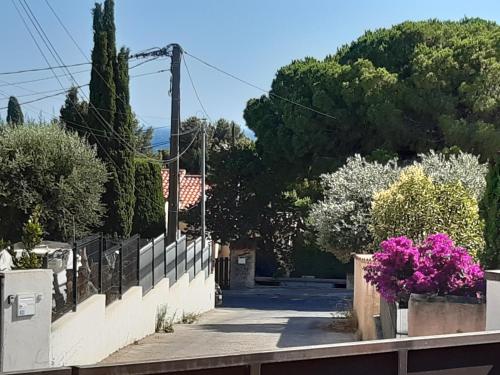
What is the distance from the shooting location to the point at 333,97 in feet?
99.4

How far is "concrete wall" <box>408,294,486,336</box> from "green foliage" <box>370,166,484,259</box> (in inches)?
213

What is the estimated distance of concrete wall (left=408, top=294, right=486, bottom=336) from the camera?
26.0ft

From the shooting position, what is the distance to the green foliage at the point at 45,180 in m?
16.2

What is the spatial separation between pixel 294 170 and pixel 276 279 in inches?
272

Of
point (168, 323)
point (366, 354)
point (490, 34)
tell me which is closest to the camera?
point (366, 354)

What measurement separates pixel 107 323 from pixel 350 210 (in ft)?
32.5

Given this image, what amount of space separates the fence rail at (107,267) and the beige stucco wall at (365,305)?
455 centimetres

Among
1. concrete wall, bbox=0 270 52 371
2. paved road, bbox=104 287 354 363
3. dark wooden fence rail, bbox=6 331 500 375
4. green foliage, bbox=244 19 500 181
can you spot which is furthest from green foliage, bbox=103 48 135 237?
dark wooden fence rail, bbox=6 331 500 375

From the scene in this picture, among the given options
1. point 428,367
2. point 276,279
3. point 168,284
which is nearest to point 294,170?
point 276,279

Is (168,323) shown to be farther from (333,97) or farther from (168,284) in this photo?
(333,97)

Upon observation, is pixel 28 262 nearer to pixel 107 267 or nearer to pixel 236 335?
pixel 107 267

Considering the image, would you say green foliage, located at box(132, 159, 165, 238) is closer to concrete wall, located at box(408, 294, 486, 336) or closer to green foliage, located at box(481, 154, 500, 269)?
green foliage, located at box(481, 154, 500, 269)

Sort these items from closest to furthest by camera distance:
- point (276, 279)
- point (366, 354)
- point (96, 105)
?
1. point (366, 354)
2. point (96, 105)
3. point (276, 279)

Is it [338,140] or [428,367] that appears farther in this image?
[338,140]
